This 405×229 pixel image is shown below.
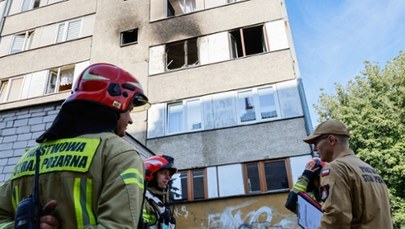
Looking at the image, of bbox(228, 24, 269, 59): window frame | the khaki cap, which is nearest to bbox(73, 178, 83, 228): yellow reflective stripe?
the khaki cap

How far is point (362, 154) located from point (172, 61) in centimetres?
1136

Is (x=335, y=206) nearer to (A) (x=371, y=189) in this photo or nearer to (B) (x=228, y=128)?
(A) (x=371, y=189)

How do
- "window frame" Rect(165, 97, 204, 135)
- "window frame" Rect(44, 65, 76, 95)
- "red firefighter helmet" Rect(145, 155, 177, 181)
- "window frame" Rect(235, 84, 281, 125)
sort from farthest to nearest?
"window frame" Rect(44, 65, 76, 95) → "window frame" Rect(165, 97, 204, 135) → "window frame" Rect(235, 84, 281, 125) → "red firefighter helmet" Rect(145, 155, 177, 181)

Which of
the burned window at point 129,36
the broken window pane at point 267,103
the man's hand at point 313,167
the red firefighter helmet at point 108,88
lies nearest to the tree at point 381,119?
the broken window pane at point 267,103

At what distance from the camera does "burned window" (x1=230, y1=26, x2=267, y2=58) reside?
12.3 meters

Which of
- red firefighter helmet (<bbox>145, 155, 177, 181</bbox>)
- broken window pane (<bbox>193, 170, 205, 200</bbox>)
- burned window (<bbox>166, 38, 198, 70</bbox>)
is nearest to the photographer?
red firefighter helmet (<bbox>145, 155, 177, 181</bbox>)

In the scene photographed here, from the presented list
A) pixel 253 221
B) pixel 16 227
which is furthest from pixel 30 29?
pixel 16 227

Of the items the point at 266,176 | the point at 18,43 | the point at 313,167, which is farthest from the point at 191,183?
the point at 18,43

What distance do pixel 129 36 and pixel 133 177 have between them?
14.0 m

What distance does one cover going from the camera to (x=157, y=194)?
441 cm

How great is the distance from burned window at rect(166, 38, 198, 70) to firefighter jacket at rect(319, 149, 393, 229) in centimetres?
1081

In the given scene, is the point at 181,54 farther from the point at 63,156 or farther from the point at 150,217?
the point at 63,156

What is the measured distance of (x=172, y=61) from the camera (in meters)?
13.4

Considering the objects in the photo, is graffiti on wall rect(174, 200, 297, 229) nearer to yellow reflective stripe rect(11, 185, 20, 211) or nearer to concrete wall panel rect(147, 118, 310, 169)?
concrete wall panel rect(147, 118, 310, 169)
